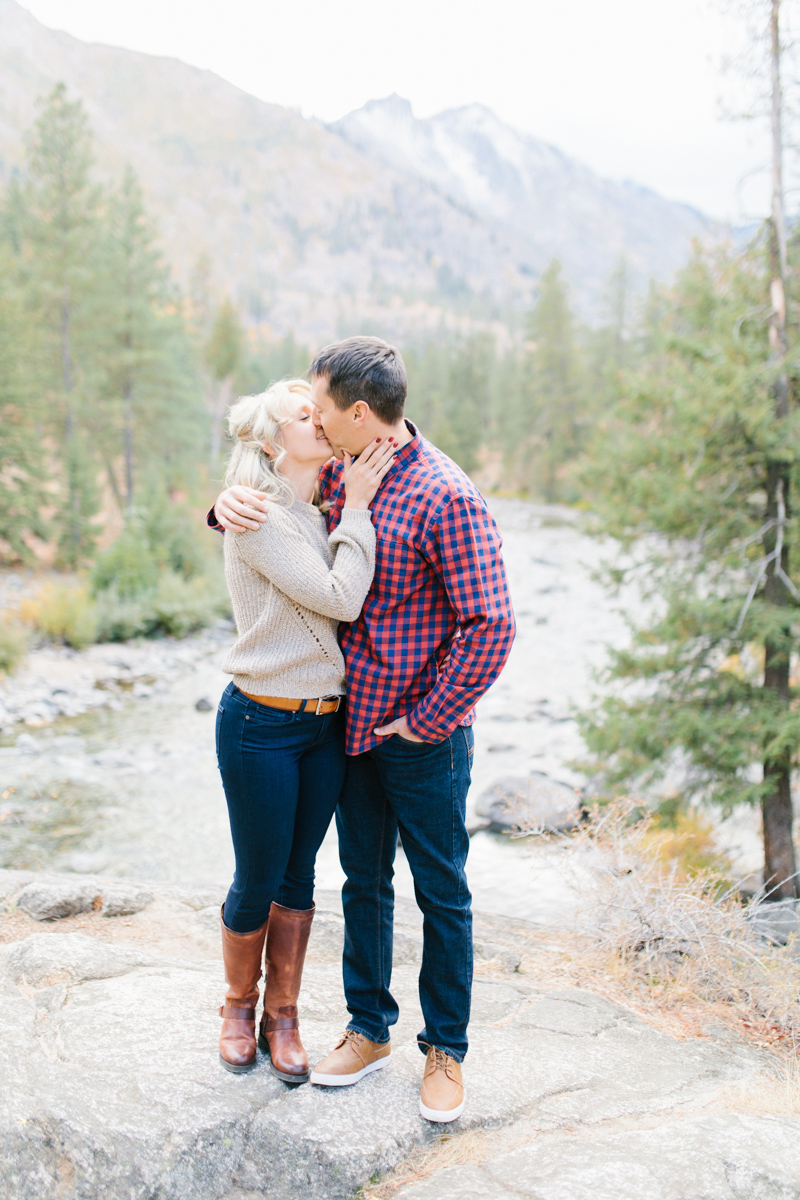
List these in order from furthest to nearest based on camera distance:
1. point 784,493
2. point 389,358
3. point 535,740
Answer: point 535,740 < point 784,493 < point 389,358

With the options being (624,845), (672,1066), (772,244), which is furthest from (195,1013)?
(772,244)

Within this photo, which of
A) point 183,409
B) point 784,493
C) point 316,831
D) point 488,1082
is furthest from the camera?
point 183,409

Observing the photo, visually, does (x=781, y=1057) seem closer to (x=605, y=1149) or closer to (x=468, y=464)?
(x=605, y=1149)

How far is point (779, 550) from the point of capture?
282 inches

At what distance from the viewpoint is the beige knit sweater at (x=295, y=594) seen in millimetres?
2303

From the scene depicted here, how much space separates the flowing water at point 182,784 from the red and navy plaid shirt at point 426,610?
275 centimetres

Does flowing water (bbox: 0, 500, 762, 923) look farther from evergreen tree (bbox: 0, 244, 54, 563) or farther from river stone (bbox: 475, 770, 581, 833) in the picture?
evergreen tree (bbox: 0, 244, 54, 563)

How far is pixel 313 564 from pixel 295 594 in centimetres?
10

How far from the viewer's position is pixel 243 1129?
2395mm

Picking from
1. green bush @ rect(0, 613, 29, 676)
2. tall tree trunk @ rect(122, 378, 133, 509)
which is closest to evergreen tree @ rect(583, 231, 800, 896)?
green bush @ rect(0, 613, 29, 676)

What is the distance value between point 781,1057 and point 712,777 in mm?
4480

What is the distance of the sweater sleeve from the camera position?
2.29 metres

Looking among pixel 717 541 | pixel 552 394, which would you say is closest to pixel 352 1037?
pixel 717 541

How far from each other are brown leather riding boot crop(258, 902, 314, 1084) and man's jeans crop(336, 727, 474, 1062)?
168mm
